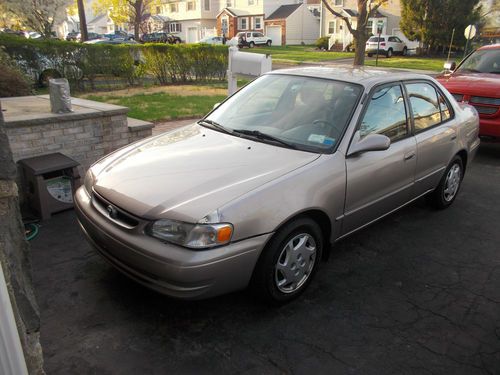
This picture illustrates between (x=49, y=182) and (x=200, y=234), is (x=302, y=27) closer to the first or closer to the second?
(x=49, y=182)

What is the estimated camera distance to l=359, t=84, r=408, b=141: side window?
371 centimetres

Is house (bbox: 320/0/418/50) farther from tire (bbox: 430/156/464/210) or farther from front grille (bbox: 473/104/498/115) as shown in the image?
tire (bbox: 430/156/464/210)

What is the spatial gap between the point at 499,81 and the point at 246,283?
673 cm

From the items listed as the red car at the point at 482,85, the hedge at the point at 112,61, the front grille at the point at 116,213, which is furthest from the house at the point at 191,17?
the front grille at the point at 116,213

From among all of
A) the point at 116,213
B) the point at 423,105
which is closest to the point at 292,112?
the point at 423,105

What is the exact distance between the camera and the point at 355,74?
4.07 metres

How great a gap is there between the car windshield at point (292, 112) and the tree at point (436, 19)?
3375 centimetres

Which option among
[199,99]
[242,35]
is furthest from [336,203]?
[242,35]

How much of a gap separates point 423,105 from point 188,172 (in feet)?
8.99

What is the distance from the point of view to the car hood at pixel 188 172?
9.08 feet

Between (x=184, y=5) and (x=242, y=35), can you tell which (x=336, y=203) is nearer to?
(x=242, y=35)

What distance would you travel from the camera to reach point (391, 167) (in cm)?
384

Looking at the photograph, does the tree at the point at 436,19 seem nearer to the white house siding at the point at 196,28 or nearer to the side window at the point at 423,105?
the white house siding at the point at 196,28

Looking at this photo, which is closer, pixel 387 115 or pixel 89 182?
pixel 89 182
